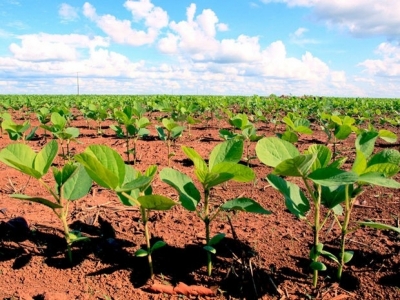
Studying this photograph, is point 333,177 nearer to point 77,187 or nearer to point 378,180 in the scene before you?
point 378,180

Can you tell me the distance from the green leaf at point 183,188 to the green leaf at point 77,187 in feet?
1.57

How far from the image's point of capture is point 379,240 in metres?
2.06

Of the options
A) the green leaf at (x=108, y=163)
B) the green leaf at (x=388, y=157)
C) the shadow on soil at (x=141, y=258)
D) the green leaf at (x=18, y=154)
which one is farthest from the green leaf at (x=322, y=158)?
the green leaf at (x=18, y=154)

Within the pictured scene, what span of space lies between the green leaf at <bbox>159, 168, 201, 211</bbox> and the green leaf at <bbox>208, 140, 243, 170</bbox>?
0.46 feet

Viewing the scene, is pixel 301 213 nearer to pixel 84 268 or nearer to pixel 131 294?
pixel 131 294

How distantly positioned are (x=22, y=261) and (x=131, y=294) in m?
0.72

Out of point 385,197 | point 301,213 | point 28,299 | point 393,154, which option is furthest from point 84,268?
point 385,197

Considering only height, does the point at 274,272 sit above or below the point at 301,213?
below

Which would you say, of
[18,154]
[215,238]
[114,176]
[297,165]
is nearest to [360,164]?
[297,165]

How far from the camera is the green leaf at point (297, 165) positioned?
118 centimetres

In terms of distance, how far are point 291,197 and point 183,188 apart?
0.49 meters

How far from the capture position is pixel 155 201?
1.38 metres

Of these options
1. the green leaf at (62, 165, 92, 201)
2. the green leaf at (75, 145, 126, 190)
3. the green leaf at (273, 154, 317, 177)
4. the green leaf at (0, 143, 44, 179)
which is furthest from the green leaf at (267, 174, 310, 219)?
the green leaf at (0, 143, 44, 179)

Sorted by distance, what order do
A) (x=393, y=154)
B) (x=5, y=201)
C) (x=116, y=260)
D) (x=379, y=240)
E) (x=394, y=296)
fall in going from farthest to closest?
(x=5, y=201) → (x=379, y=240) → (x=116, y=260) → (x=394, y=296) → (x=393, y=154)
